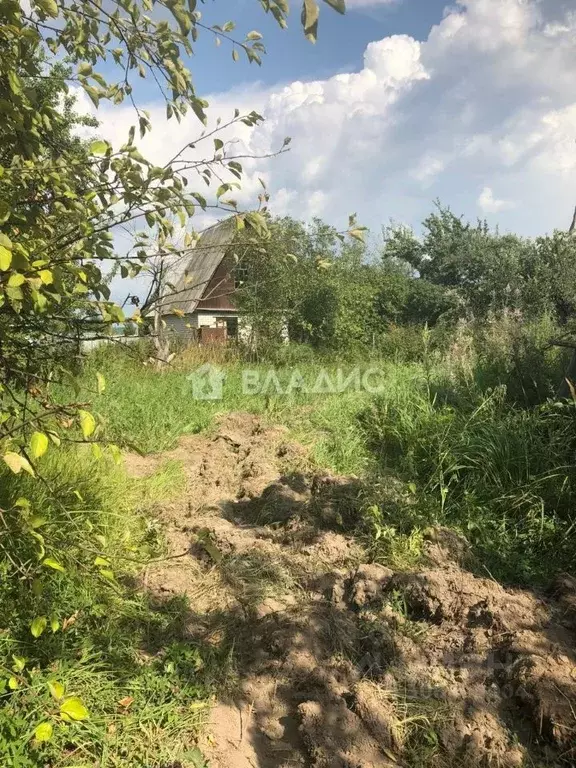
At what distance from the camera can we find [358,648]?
8.94ft

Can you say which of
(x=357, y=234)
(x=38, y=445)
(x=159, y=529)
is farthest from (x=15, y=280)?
(x=159, y=529)

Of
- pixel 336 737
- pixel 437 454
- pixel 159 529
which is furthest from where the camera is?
pixel 437 454

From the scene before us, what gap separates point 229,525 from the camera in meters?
3.91

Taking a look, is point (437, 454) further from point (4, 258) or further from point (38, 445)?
point (4, 258)

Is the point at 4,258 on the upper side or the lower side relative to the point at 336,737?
upper

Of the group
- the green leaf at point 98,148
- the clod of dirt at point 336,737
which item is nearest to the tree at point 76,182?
the green leaf at point 98,148

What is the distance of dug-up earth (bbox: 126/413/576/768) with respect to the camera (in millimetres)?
2219

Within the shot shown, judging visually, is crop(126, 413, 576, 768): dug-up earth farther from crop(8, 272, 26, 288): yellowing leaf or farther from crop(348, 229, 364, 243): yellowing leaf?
crop(348, 229, 364, 243): yellowing leaf

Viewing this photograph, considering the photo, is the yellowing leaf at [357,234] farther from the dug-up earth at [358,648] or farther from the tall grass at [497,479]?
the tall grass at [497,479]

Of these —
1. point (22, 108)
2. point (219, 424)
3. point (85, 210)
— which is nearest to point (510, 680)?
point (85, 210)

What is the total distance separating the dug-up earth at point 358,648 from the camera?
87.4 inches

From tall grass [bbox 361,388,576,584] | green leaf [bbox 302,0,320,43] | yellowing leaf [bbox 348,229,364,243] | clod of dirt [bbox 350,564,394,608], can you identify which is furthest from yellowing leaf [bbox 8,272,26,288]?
tall grass [bbox 361,388,576,584]

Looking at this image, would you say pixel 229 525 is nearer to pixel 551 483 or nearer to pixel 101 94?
pixel 551 483

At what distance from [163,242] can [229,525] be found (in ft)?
7.47
